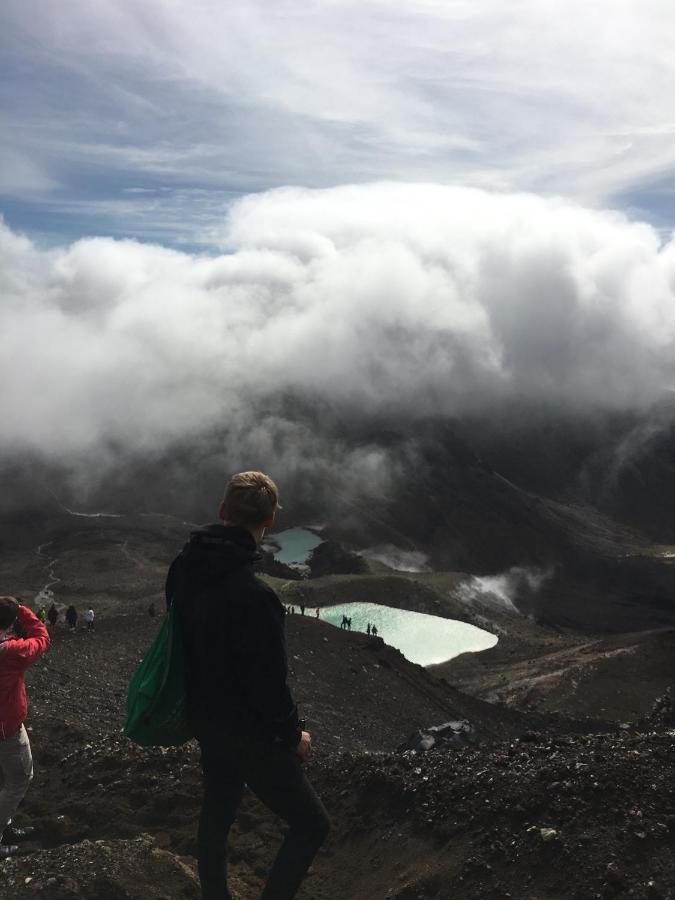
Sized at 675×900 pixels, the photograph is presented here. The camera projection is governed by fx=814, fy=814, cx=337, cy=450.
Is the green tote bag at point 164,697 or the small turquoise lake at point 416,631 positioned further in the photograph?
the small turquoise lake at point 416,631

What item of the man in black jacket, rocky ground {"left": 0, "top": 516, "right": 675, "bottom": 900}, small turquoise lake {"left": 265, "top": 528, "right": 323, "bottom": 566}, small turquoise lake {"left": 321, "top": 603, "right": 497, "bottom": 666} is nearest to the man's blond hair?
the man in black jacket

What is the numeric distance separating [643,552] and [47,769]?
564 feet

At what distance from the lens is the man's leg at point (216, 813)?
5562 millimetres

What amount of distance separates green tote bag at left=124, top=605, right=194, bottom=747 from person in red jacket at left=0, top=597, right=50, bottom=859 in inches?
109

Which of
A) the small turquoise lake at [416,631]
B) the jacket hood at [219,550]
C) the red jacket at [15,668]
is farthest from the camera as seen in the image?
the small turquoise lake at [416,631]

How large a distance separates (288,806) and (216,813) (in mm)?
620

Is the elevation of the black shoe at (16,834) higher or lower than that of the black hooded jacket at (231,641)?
lower

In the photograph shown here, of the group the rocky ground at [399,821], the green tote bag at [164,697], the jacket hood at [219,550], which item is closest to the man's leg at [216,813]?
the green tote bag at [164,697]

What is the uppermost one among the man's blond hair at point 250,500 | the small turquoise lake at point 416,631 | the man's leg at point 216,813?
the man's blond hair at point 250,500

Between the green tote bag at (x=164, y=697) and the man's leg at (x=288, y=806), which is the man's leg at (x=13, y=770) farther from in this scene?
the man's leg at (x=288, y=806)

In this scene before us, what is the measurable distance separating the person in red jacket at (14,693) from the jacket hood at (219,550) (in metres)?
3.18

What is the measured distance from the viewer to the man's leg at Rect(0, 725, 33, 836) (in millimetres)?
8242

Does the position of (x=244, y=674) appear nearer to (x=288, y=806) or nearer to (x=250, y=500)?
(x=288, y=806)

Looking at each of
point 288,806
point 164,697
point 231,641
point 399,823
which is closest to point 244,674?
point 231,641
